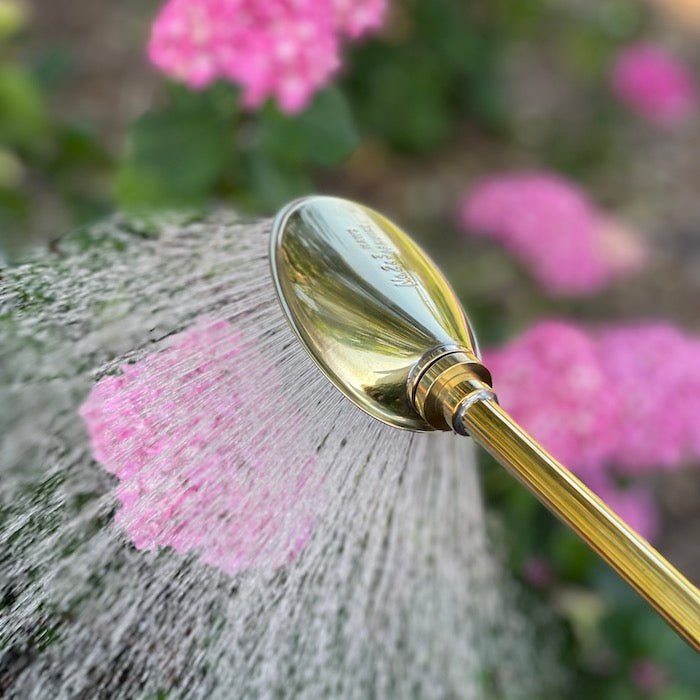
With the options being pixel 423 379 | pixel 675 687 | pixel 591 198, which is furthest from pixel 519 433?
pixel 591 198

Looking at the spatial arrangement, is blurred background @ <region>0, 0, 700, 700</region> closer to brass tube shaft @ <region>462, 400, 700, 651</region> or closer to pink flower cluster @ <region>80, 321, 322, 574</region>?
pink flower cluster @ <region>80, 321, 322, 574</region>

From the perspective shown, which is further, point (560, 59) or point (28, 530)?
point (560, 59)

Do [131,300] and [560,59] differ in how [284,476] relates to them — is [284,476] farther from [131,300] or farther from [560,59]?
[560,59]

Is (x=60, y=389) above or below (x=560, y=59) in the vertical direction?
above

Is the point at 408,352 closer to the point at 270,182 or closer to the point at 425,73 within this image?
the point at 270,182

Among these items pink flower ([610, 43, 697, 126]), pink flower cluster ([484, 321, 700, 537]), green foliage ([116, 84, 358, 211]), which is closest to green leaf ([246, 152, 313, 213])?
green foliage ([116, 84, 358, 211])

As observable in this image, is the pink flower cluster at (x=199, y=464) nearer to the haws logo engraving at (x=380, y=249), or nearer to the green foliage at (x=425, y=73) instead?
the haws logo engraving at (x=380, y=249)

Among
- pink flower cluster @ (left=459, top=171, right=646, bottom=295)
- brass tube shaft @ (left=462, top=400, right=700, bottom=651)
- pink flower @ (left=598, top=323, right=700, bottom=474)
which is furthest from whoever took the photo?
pink flower cluster @ (left=459, top=171, right=646, bottom=295)
